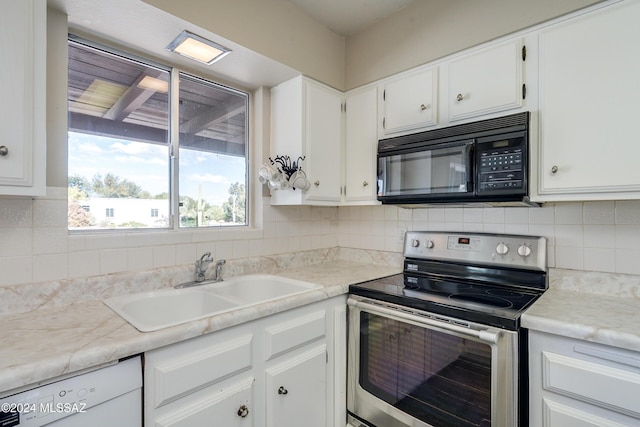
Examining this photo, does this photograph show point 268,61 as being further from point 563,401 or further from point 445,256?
point 563,401

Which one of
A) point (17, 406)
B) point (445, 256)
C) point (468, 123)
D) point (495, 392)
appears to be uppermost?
point (468, 123)

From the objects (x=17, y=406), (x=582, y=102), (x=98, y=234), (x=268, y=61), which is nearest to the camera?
(x=17, y=406)

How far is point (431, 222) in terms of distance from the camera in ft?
6.87

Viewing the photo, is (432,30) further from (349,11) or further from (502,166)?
(502,166)

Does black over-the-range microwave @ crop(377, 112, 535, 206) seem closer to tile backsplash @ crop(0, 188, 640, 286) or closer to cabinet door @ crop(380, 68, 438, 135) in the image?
cabinet door @ crop(380, 68, 438, 135)

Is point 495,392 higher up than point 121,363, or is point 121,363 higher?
point 121,363

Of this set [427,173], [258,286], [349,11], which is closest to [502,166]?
[427,173]

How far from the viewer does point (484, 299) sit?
4.82ft

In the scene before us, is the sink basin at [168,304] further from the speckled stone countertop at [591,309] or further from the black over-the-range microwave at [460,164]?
the speckled stone countertop at [591,309]

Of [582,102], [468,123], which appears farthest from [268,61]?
[582,102]

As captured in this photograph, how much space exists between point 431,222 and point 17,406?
202 centimetres

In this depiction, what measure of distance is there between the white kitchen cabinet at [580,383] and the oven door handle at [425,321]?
16 centimetres

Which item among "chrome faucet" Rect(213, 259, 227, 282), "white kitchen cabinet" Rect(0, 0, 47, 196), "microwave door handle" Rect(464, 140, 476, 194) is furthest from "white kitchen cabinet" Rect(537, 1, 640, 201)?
"white kitchen cabinet" Rect(0, 0, 47, 196)

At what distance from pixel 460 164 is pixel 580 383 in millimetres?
987
